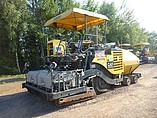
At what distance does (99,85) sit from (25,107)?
2597 millimetres

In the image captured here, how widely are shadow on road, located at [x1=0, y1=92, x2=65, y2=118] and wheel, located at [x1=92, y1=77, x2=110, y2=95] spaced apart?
158cm

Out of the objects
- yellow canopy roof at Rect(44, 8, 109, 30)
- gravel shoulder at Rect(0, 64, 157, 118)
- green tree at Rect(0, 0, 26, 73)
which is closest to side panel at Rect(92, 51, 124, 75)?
gravel shoulder at Rect(0, 64, 157, 118)

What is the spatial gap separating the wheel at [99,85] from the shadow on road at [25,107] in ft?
5.17

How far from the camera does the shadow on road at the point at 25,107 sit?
16.0 feet

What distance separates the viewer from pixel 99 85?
6504 millimetres

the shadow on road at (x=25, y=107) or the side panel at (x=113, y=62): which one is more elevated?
the side panel at (x=113, y=62)

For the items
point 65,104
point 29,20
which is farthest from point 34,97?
point 29,20

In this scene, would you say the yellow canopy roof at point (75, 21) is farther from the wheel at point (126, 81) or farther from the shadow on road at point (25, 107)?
the shadow on road at point (25, 107)

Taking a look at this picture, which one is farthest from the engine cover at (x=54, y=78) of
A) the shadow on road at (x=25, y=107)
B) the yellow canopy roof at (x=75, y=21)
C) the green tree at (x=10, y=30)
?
the green tree at (x=10, y=30)

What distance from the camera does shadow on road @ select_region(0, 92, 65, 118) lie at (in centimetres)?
486

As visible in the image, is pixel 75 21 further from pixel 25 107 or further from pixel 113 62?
pixel 25 107

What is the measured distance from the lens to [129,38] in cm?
2570

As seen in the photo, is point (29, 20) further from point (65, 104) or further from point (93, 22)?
point (65, 104)

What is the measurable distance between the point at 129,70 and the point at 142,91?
1.51 m
